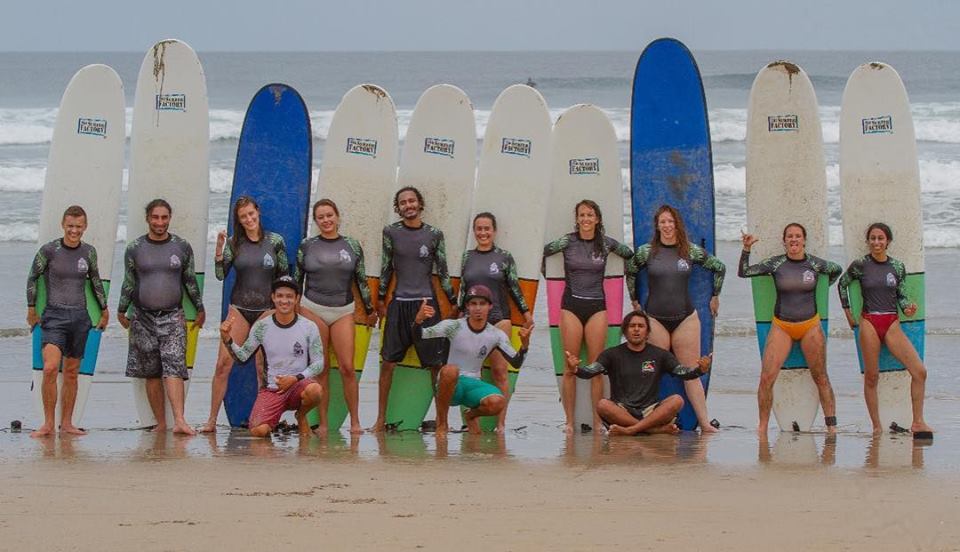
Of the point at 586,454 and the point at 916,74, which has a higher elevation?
the point at 916,74

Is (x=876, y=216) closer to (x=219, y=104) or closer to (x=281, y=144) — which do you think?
(x=281, y=144)

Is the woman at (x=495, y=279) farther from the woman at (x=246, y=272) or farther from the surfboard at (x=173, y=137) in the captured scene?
the surfboard at (x=173, y=137)

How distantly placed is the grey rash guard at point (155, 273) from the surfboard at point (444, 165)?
4.49ft

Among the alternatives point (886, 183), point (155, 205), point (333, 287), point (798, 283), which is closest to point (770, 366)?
point (798, 283)

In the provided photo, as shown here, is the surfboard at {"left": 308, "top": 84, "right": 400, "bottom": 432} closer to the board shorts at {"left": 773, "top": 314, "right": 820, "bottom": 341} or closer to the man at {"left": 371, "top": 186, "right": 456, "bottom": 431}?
the man at {"left": 371, "top": 186, "right": 456, "bottom": 431}

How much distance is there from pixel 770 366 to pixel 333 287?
246 centimetres

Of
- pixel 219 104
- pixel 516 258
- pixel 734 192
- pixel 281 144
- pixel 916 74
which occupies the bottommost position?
pixel 516 258

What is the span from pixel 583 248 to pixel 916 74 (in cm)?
4447

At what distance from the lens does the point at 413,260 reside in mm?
7895

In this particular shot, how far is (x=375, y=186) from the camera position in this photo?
8.46m

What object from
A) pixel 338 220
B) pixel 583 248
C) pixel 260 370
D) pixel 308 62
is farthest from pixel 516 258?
pixel 308 62

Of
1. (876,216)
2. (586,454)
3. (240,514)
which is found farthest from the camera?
(876,216)

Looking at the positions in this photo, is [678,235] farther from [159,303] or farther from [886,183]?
[159,303]

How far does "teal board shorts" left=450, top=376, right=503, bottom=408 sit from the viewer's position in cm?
761
